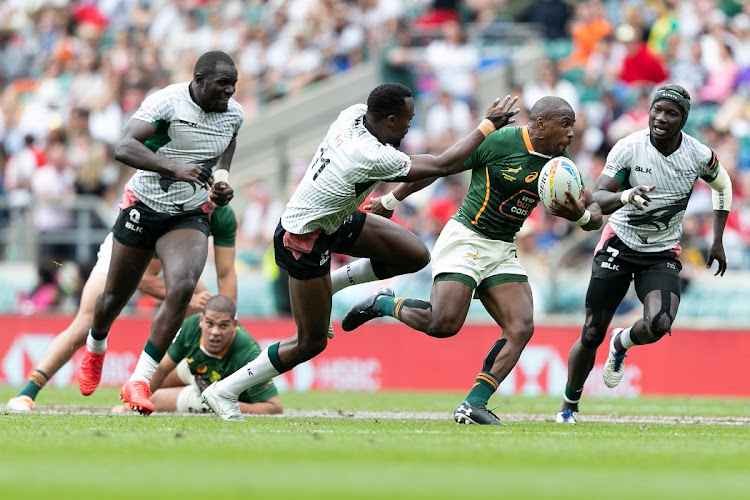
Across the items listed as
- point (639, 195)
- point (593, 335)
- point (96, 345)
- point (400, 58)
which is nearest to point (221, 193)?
point (96, 345)

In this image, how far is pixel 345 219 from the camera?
383 inches

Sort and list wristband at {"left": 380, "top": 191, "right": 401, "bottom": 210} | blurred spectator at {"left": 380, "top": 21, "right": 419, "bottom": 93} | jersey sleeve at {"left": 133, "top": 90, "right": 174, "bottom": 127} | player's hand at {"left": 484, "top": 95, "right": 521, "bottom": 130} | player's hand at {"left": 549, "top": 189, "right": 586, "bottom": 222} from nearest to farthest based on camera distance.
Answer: player's hand at {"left": 484, "top": 95, "right": 521, "bottom": 130} < player's hand at {"left": 549, "top": 189, "right": 586, "bottom": 222} < wristband at {"left": 380, "top": 191, "right": 401, "bottom": 210} < jersey sleeve at {"left": 133, "top": 90, "right": 174, "bottom": 127} < blurred spectator at {"left": 380, "top": 21, "right": 419, "bottom": 93}

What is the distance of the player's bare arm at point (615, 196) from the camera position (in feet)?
32.0

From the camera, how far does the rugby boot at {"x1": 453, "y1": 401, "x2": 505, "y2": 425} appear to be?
990 cm

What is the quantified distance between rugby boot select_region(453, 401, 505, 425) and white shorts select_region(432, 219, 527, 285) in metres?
1.03

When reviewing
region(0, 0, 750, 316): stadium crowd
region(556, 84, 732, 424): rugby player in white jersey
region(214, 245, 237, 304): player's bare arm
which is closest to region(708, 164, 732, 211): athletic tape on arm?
region(556, 84, 732, 424): rugby player in white jersey

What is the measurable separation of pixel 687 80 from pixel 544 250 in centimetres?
388

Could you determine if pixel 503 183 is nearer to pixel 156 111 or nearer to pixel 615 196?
pixel 615 196

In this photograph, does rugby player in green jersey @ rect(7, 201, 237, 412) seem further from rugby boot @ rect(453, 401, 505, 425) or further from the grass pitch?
rugby boot @ rect(453, 401, 505, 425)

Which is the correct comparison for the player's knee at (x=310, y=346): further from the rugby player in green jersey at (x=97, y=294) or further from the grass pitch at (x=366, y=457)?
the rugby player in green jersey at (x=97, y=294)

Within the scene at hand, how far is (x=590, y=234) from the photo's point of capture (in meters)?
16.8

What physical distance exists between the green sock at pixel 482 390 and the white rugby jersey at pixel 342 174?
1727 mm

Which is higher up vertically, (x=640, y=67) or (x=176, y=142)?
(x=640, y=67)

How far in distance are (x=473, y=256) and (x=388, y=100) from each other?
1.76 metres
